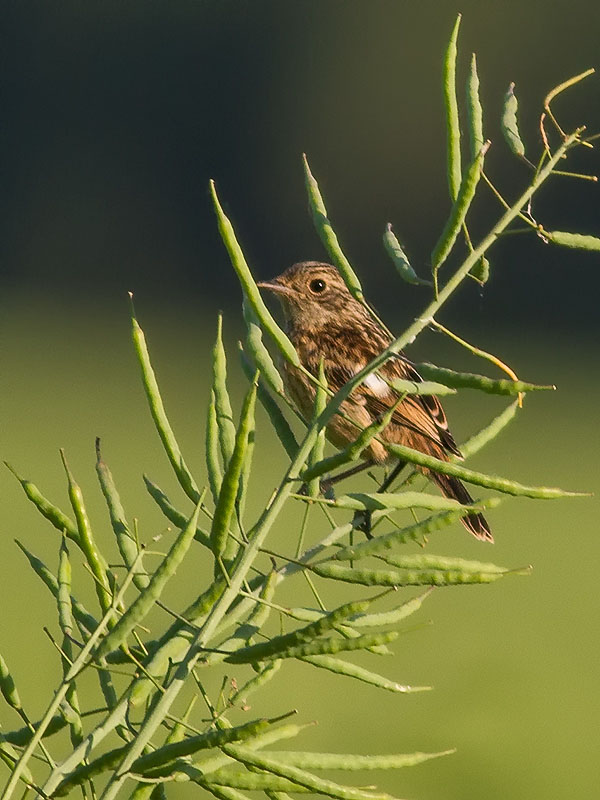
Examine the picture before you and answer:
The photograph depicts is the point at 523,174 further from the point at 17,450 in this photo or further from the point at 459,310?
the point at 17,450

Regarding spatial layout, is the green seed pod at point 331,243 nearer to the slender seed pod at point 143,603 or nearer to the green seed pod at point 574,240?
the green seed pod at point 574,240

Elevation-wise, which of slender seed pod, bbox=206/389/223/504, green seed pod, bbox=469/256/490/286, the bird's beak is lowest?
slender seed pod, bbox=206/389/223/504

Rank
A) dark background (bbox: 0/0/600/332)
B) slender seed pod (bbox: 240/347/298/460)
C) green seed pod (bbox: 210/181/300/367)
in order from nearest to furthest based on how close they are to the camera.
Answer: green seed pod (bbox: 210/181/300/367), slender seed pod (bbox: 240/347/298/460), dark background (bbox: 0/0/600/332)

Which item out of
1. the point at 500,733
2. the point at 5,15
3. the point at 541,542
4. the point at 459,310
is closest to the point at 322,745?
the point at 500,733

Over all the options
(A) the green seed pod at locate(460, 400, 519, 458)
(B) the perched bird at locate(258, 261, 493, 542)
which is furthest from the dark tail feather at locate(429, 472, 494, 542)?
(A) the green seed pod at locate(460, 400, 519, 458)

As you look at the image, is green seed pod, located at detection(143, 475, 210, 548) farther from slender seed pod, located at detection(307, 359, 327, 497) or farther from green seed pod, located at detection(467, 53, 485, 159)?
green seed pod, located at detection(467, 53, 485, 159)

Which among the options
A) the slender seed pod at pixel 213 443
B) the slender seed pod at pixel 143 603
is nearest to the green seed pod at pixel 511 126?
the slender seed pod at pixel 213 443
